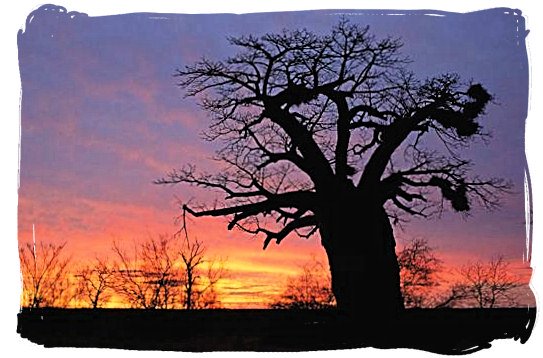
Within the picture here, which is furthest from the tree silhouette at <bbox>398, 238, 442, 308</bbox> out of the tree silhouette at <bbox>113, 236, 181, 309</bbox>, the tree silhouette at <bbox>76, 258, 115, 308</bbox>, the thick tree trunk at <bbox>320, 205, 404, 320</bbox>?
the tree silhouette at <bbox>76, 258, 115, 308</bbox>

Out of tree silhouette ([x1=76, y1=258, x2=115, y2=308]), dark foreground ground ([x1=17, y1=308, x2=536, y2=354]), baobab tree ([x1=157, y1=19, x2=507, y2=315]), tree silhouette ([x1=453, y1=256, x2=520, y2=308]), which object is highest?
baobab tree ([x1=157, y1=19, x2=507, y2=315])

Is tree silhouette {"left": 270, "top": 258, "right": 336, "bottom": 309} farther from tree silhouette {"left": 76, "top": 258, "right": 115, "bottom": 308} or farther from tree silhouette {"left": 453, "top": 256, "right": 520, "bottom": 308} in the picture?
tree silhouette {"left": 76, "top": 258, "right": 115, "bottom": 308}

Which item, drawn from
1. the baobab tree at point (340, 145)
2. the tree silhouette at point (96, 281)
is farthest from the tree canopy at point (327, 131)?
the tree silhouette at point (96, 281)

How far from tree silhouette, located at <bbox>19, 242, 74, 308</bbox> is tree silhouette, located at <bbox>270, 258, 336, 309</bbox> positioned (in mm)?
863

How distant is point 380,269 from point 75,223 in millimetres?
1259

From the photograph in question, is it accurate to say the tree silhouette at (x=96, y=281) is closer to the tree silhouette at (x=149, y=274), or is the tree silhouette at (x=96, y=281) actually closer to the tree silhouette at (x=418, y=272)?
the tree silhouette at (x=149, y=274)

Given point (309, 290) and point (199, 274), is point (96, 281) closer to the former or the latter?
point (199, 274)

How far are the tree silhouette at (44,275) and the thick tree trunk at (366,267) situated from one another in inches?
42.4

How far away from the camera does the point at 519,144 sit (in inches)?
154

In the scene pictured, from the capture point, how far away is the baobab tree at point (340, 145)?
3.99 meters

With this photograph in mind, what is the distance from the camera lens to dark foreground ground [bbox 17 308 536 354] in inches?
152

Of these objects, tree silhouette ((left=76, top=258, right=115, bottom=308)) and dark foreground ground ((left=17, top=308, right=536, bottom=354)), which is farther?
tree silhouette ((left=76, top=258, right=115, bottom=308))

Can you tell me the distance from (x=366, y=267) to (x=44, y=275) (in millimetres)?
1315

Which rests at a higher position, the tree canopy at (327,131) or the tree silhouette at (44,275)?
the tree canopy at (327,131)
